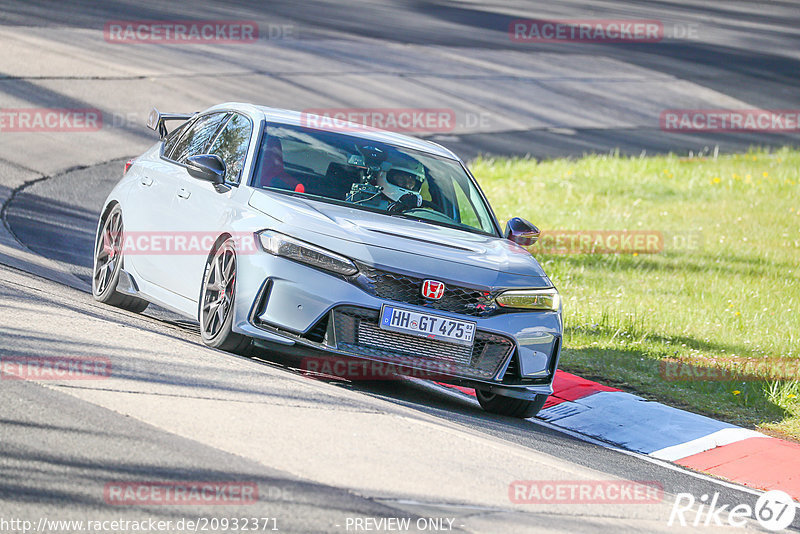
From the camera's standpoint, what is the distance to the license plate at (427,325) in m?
7.20

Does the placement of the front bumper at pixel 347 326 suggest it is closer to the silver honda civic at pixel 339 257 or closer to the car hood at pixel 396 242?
the silver honda civic at pixel 339 257

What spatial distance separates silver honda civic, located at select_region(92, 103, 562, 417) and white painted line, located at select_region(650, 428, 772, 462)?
3.07ft

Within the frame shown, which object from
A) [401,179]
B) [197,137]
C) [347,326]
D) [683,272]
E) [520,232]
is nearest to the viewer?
[347,326]

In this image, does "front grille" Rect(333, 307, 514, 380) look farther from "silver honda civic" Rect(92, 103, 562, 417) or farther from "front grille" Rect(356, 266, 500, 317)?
"front grille" Rect(356, 266, 500, 317)

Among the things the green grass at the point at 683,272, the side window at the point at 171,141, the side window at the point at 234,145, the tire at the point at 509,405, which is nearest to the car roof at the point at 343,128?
the side window at the point at 234,145

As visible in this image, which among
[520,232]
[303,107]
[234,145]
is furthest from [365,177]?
[303,107]

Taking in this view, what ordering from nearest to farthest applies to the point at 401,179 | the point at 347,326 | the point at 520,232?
1. the point at 347,326
2. the point at 401,179
3. the point at 520,232

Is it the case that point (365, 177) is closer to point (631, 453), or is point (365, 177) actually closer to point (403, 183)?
point (403, 183)

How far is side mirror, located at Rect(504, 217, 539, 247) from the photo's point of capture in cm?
874

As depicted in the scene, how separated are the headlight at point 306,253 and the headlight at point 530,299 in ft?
3.30

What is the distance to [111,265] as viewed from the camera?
30.6 feet

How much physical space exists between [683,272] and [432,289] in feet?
24.1

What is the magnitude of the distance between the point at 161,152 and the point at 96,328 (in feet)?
8.59

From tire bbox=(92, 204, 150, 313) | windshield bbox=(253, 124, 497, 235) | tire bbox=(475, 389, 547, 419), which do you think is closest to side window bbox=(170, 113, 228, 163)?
tire bbox=(92, 204, 150, 313)
